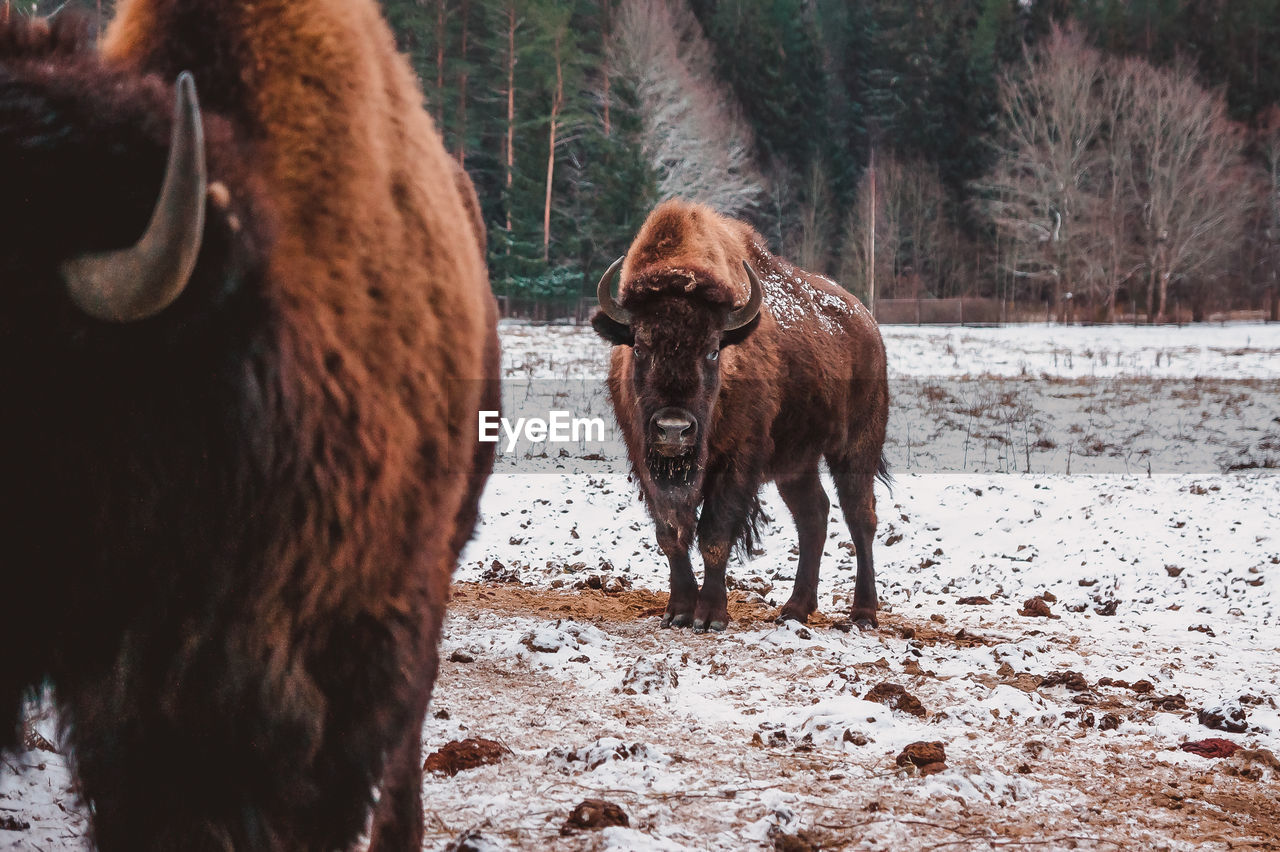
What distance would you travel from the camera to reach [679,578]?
6.14 m

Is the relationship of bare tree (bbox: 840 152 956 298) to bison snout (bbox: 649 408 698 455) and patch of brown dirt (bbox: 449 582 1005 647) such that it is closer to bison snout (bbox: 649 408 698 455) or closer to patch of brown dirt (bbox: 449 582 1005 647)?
patch of brown dirt (bbox: 449 582 1005 647)

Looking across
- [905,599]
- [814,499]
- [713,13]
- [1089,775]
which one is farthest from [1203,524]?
[713,13]

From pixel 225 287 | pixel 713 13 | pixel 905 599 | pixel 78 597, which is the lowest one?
pixel 905 599

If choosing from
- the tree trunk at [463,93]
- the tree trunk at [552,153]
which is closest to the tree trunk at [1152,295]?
the tree trunk at [552,153]

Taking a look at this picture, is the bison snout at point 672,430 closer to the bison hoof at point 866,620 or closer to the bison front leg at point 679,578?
the bison front leg at point 679,578

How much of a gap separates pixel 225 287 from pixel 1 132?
1.33 ft

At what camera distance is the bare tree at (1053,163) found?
35.9 meters

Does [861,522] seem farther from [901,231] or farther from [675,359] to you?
[901,231]

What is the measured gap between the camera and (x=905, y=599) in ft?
24.1

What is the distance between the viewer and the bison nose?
18.3ft

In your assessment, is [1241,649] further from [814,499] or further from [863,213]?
[863,213]

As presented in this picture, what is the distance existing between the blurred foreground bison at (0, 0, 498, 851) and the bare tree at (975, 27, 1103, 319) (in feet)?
122

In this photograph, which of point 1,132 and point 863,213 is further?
point 863,213

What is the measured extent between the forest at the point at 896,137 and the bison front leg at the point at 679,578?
18.5 metres
